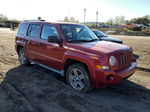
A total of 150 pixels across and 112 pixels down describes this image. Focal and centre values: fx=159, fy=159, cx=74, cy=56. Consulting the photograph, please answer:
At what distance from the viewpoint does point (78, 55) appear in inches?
164

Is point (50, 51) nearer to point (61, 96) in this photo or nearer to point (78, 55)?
point (78, 55)

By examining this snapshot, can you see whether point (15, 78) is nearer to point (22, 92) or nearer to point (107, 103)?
point (22, 92)

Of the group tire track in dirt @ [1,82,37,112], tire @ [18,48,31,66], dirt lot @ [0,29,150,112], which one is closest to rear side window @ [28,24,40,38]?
tire @ [18,48,31,66]

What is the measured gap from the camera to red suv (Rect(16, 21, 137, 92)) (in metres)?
3.87

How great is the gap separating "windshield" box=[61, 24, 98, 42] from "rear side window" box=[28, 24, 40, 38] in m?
1.20

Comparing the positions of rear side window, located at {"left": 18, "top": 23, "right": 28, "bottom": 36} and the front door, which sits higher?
rear side window, located at {"left": 18, "top": 23, "right": 28, "bottom": 36}

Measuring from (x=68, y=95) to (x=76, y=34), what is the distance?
194 centimetres

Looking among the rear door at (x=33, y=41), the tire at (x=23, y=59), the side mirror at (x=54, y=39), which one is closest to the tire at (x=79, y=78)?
the side mirror at (x=54, y=39)

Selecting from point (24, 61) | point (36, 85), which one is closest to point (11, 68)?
point (24, 61)

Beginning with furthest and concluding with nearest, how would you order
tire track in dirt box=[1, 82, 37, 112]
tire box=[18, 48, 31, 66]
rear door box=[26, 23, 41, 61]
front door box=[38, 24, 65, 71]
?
1. tire box=[18, 48, 31, 66]
2. rear door box=[26, 23, 41, 61]
3. front door box=[38, 24, 65, 71]
4. tire track in dirt box=[1, 82, 37, 112]

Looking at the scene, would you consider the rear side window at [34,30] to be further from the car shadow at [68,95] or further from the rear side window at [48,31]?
the car shadow at [68,95]

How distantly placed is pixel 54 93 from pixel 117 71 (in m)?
1.77

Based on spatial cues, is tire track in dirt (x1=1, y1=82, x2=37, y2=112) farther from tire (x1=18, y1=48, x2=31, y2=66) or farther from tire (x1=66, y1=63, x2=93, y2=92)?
tire (x1=18, y1=48, x2=31, y2=66)

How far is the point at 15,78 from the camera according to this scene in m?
5.40
